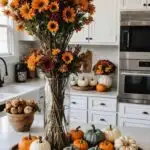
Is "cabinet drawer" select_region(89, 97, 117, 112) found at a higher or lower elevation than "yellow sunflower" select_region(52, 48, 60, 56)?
lower

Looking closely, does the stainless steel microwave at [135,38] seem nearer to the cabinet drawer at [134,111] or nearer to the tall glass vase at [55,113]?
the cabinet drawer at [134,111]

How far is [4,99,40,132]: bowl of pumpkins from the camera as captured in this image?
1.71 m

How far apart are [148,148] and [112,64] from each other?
98.8 inches

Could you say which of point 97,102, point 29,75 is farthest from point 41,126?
point 29,75

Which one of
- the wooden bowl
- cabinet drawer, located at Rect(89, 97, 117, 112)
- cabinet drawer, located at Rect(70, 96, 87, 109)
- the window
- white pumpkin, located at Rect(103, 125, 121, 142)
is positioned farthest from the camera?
the window

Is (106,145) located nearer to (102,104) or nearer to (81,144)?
(81,144)

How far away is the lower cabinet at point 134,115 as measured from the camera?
3.33 meters

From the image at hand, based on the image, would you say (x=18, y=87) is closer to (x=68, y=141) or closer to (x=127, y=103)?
(x=127, y=103)

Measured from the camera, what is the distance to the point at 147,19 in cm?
328

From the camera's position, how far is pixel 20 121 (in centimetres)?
172

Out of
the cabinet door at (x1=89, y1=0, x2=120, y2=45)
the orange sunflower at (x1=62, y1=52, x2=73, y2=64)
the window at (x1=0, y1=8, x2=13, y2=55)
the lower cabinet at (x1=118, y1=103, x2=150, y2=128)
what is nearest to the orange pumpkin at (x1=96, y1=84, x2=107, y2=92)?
the lower cabinet at (x1=118, y1=103, x2=150, y2=128)

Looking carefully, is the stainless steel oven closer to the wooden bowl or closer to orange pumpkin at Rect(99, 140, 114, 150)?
the wooden bowl

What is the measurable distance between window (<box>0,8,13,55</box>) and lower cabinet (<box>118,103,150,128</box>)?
5.77 feet

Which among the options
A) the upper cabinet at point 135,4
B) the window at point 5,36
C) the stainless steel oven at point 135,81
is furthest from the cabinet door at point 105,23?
the window at point 5,36
